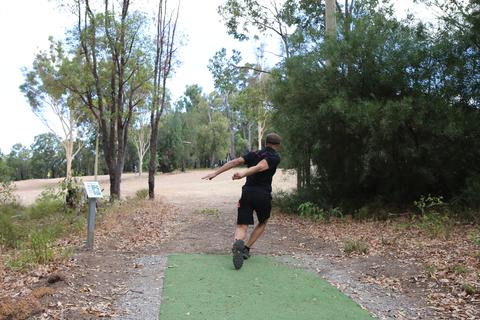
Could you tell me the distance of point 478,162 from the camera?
1104cm

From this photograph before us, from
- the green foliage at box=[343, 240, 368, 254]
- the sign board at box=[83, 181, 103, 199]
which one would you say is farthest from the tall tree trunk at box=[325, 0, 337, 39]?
the sign board at box=[83, 181, 103, 199]

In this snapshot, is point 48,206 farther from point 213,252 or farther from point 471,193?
point 471,193

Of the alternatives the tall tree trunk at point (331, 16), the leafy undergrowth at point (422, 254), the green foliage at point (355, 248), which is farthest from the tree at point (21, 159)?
the green foliage at point (355, 248)

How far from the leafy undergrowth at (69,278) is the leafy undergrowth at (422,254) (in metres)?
3.36

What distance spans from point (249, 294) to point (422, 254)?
3.22 metres

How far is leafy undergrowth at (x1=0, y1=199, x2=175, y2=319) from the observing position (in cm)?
441

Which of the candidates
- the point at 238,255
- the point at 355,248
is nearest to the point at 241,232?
the point at 238,255

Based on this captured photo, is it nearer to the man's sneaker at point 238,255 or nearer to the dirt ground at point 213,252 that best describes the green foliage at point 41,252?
the dirt ground at point 213,252

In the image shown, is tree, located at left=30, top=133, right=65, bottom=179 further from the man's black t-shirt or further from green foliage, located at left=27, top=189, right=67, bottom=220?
the man's black t-shirt

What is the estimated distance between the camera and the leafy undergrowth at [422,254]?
5.08 m

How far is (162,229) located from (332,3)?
357 inches

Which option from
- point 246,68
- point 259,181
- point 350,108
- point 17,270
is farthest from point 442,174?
point 246,68

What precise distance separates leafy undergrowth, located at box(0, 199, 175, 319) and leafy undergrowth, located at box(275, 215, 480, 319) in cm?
336

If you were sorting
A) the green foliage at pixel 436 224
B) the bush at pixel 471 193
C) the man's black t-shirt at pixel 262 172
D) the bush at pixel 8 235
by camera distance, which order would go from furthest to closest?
1. the bush at pixel 471 193
2. the bush at pixel 8 235
3. the green foliage at pixel 436 224
4. the man's black t-shirt at pixel 262 172
